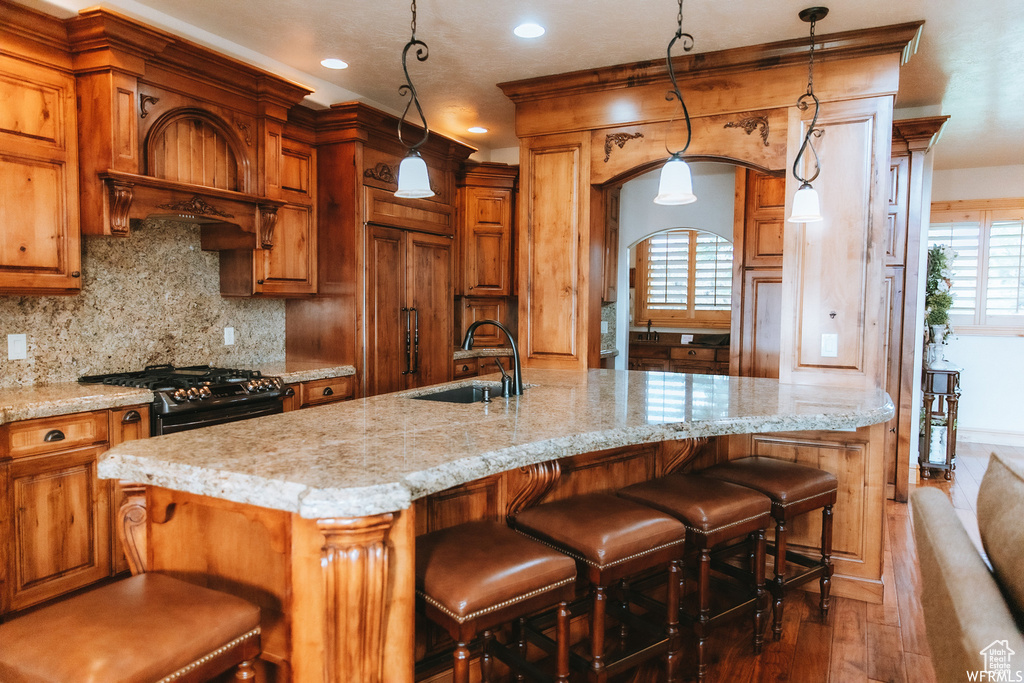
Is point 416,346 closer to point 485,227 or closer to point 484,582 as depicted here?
point 485,227

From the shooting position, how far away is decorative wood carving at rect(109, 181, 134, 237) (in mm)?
3057

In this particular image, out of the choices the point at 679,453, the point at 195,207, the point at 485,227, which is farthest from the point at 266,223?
the point at 679,453

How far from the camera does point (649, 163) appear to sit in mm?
3807

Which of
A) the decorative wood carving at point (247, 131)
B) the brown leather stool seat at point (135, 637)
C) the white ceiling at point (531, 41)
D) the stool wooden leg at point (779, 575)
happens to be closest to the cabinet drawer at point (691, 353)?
the white ceiling at point (531, 41)

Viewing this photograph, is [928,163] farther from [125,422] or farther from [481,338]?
[125,422]

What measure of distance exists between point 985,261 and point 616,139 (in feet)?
16.4

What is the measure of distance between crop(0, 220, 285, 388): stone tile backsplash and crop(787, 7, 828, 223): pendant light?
3.40m

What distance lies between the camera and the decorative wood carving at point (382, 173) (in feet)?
14.4

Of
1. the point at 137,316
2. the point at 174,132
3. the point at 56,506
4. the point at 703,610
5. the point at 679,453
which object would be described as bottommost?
the point at 703,610

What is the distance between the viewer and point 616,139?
3.87 metres

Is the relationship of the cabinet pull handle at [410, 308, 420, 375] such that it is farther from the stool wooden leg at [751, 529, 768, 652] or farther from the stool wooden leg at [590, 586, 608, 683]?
the stool wooden leg at [590, 586, 608, 683]

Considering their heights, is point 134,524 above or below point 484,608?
above

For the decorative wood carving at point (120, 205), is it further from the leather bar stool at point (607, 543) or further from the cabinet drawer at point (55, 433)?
the leather bar stool at point (607, 543)

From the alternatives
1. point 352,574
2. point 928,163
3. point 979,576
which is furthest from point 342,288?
point 928,163
